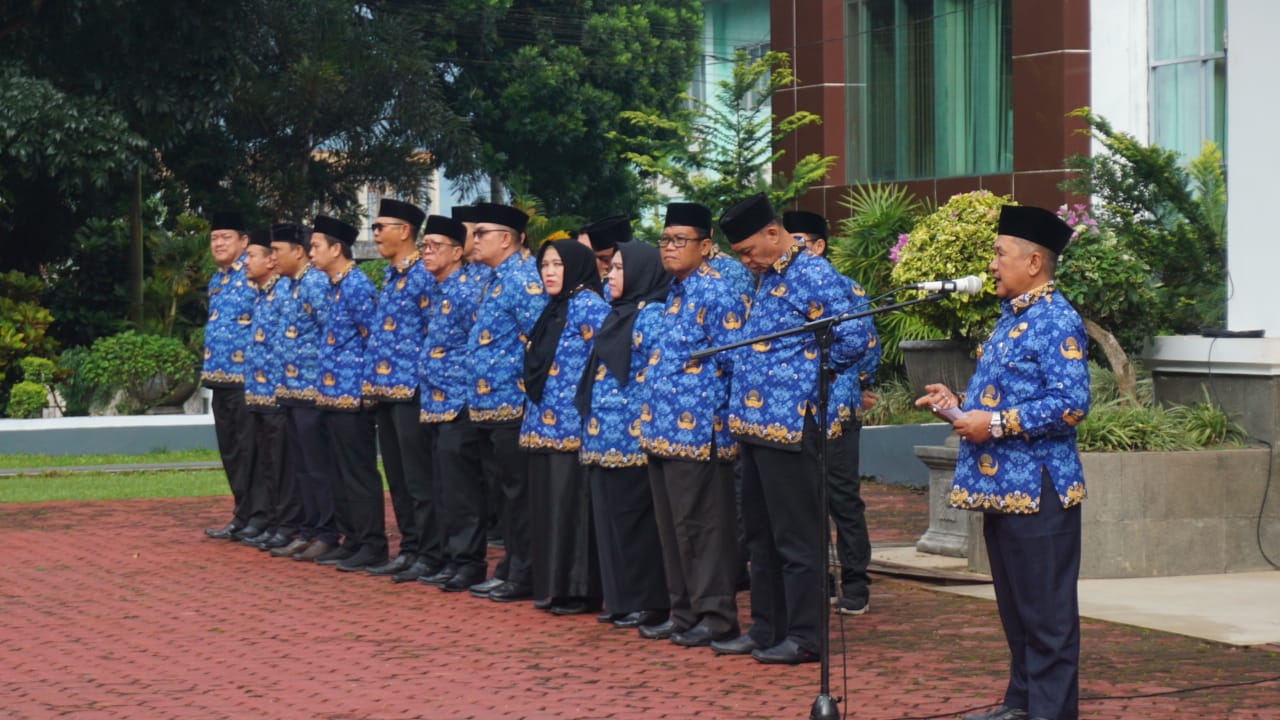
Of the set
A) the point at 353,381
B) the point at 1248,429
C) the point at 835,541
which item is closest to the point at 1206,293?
the point at 1248,429

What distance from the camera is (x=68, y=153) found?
65.9ft

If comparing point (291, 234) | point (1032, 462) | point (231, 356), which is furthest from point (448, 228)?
point (1032, 462)

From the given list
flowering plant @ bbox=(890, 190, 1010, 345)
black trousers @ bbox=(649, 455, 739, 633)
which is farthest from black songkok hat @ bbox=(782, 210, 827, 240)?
black trousers @ bbox=(649, 455, 739, 633)

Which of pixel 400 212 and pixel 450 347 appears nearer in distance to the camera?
pixel 450 347

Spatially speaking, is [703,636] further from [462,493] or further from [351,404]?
[351,404]

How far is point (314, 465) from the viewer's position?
473 inches

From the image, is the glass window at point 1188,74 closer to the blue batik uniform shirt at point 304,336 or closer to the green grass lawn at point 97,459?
the blue batik uniform shirt at point 304,336

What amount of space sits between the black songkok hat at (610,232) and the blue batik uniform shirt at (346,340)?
2064 millimetres

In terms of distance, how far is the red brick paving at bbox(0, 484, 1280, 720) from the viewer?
24.0 ft

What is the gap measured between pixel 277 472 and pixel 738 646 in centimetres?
516

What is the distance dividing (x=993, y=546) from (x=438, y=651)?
3.03 m

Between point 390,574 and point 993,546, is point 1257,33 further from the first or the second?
point 390,574

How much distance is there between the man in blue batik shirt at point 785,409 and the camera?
802 cm

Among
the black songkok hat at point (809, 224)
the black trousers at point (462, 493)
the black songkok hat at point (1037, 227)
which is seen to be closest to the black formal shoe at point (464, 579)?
the black trousers at point (462, 493)
